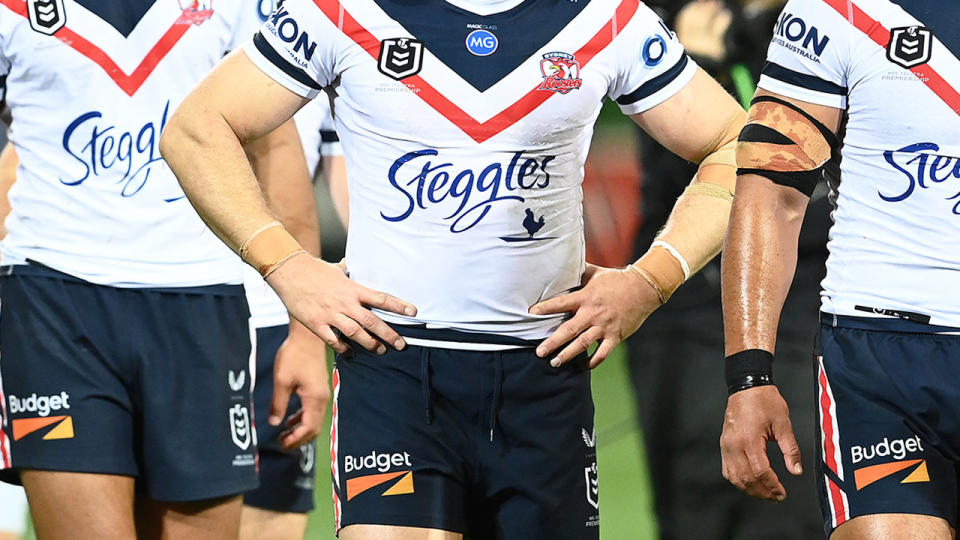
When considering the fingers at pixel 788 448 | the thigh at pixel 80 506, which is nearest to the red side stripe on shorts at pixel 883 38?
the fingers at pixel 788 448

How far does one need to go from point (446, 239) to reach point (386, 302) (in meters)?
0.20

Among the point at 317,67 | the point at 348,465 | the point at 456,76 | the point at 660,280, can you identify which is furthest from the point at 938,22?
the point at 348,465

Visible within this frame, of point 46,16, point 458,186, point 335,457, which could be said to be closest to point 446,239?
point 458,186

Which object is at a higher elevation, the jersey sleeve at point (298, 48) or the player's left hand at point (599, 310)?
the jersey sleeve at point (298, 48)

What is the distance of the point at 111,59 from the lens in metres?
4.26

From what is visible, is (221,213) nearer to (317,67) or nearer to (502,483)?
(317,67)

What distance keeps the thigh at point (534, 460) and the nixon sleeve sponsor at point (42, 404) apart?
1.27m

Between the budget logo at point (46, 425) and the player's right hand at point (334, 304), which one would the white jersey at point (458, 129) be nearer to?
the player's right hand at point (334, 304)

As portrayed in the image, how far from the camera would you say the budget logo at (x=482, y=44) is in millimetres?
Result: 3533

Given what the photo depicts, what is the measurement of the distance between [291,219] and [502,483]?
143 cm

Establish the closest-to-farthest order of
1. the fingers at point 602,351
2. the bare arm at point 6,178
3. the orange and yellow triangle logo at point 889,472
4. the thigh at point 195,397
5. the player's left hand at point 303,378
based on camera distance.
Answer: the orange and yellow triangle logo at point 889,472, the fingers at point 602,351, the thigh at point 195,397, the player's left hand at point 303,378, the bare arm at point 6,178

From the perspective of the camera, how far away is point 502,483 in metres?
3.53

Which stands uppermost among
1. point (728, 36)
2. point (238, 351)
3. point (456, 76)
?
point (728, 36)

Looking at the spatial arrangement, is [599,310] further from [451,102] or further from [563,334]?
[451,102]
